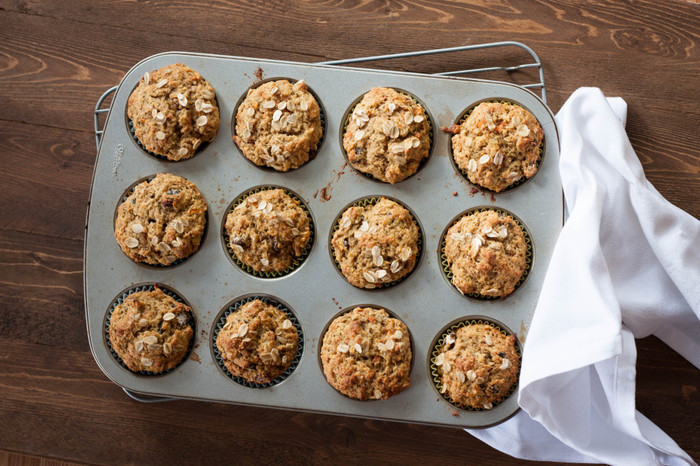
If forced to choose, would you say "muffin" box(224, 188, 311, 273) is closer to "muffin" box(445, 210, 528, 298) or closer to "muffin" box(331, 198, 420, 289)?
"muffin" box(331, 198, 420, 289)

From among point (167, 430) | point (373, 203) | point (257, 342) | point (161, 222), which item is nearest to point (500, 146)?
point (373, 203)

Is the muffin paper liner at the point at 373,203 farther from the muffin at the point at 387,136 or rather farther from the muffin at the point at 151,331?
the muffin at the point at 151,331

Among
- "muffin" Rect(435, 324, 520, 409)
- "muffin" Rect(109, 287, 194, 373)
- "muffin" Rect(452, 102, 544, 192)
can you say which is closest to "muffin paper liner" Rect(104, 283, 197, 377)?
"muffin" Rect(109, 287, 194, 373)

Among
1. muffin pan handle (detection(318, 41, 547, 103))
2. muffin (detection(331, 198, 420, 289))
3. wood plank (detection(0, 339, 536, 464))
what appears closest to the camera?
muffin (detection(331, 198, 420, 289))

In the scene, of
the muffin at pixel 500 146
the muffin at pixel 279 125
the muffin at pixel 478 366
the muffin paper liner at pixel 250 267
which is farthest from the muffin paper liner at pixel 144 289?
the muffin at pixel 500 146

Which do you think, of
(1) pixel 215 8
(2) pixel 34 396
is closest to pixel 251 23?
(1) pixel 215 8

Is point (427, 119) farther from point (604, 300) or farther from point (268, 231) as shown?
point (604, 300)
